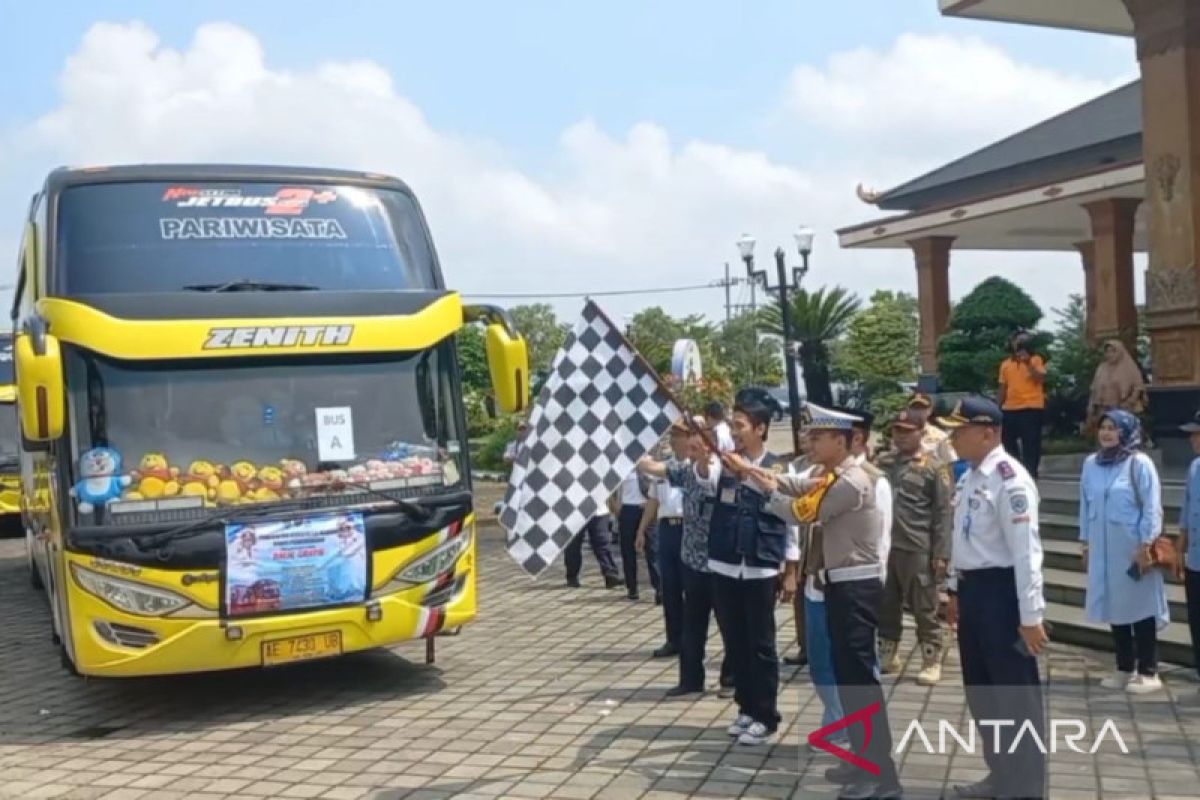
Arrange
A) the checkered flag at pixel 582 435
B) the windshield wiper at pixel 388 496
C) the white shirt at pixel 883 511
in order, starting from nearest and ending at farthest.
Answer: the white shirt at pixel 883 511, the checkered flag at pixel 582 435, the windshield wiper at pixel 388 496

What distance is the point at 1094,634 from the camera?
841 cm

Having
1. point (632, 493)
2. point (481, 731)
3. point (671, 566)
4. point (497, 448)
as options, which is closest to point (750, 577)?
point (481, 731)

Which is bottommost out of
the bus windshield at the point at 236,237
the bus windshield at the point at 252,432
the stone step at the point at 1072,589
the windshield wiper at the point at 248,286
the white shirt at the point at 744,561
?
the stone step at the point at 1072,589

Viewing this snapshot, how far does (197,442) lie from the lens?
7.34 metres

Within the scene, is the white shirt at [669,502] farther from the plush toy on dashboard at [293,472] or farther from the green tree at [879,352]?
the green tree at [879,352]

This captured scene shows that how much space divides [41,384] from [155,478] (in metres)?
0.83

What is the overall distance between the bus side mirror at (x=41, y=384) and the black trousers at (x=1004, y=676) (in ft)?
16.3

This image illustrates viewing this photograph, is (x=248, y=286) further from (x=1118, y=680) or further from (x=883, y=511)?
(x=1118, y=680)

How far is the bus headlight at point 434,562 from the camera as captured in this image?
7602 mm

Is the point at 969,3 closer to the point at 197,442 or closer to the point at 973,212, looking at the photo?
the point at 973,212

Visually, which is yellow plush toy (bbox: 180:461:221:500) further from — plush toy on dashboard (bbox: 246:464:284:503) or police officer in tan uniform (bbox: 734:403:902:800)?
police officer in tan uniform (bbox: 734:403:902:800)

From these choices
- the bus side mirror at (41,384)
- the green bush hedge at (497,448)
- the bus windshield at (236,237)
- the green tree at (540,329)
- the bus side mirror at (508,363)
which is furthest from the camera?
the green tree at (540,329)

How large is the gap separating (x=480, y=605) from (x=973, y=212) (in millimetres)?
A: 13235

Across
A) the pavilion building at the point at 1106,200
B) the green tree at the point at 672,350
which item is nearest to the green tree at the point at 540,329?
the green tree at the point at 672,350
